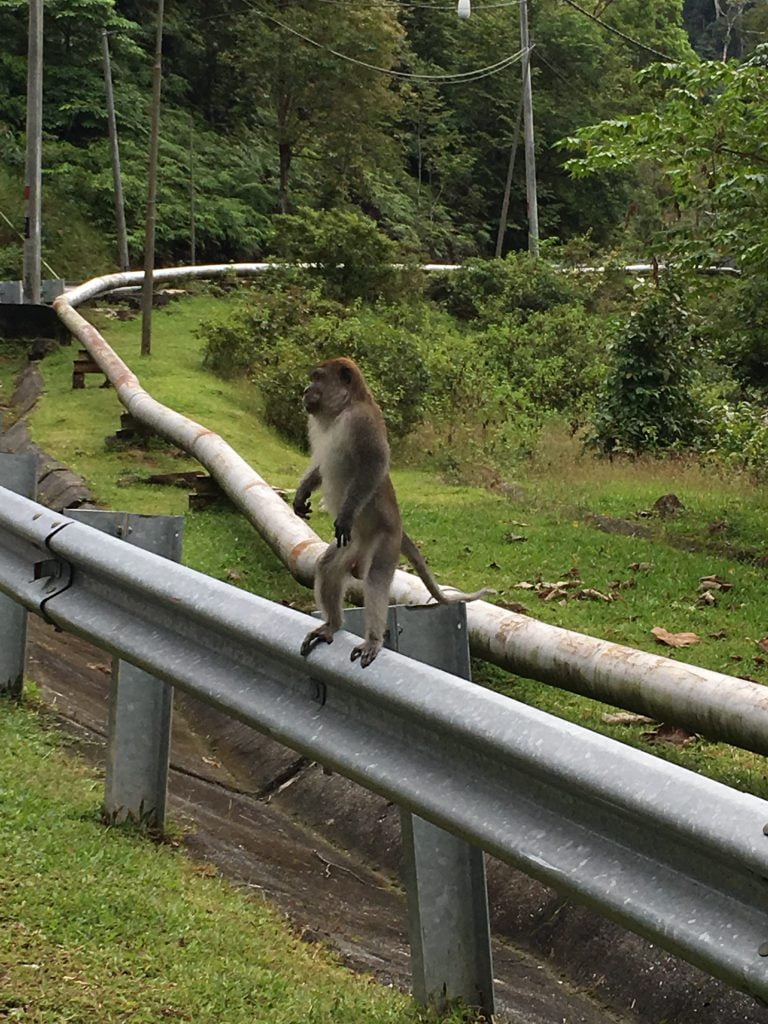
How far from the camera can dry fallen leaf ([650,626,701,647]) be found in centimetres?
797

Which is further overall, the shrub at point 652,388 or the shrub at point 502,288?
the shrub at point 502,288

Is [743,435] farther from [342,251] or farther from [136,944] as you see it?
[136,944]

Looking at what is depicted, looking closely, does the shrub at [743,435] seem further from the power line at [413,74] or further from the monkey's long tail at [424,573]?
the power line at [413,74]

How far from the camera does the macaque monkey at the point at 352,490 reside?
459 cm

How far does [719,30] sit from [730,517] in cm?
6978

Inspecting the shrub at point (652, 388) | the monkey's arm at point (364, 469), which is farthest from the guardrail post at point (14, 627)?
the shrub at point (652, 388)

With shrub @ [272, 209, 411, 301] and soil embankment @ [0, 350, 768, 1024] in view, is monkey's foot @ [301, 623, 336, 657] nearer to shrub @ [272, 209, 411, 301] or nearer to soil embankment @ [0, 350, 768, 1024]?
soil embankment @ [0, 350, 768, 1024]

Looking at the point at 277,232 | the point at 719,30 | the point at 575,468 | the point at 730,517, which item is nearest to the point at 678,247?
the point at 730,517

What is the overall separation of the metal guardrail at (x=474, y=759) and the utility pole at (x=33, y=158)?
63.8 feet

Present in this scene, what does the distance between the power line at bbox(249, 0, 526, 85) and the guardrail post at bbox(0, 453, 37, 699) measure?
111 feet

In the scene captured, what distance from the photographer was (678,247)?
11.4 m

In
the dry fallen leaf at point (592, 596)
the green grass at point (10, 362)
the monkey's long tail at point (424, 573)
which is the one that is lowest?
the green grass at point (10, 362)

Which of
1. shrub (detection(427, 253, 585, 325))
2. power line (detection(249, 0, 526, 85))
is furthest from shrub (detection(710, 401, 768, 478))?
power line (detection(249, 0, 526, 85))

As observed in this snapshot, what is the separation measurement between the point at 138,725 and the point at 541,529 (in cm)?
755
